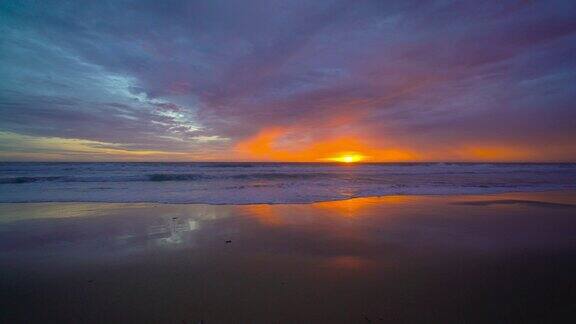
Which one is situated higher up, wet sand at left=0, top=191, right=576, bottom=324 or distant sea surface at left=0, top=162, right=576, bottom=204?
distant sea surface at left=0, top=162, right=576, bottom=204

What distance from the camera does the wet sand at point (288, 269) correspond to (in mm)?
3283

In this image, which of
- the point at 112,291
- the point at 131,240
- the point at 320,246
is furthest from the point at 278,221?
the point at 112,291

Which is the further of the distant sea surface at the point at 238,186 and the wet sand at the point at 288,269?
the distant sea surface at the point at 238,186

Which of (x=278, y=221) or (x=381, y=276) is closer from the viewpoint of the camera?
(x=381, y=276)

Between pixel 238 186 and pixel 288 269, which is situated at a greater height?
pixel 238 186

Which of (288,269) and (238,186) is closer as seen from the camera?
(288,269)

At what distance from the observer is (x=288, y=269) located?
4414 mm

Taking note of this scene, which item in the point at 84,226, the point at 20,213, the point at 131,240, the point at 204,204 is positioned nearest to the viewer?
the point at 131,240

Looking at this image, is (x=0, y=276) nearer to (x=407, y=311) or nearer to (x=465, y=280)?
(x=407, y=311)

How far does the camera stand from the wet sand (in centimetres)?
328

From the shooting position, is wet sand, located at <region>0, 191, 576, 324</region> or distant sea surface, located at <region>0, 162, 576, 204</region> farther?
distant sea surface, located at <region>0, 162, 576, 204</region>

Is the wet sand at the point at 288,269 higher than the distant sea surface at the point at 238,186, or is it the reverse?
the distant sea surface at the point at 238,186

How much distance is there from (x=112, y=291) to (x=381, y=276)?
12.6 feet

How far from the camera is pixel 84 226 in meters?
7.20
